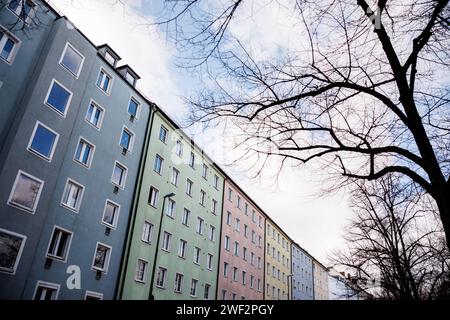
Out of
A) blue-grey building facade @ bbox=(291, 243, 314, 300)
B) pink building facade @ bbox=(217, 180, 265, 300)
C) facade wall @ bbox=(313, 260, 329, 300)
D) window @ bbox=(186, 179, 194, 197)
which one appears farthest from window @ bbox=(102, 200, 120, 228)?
facade wall @ bbox=(313, 260, 329, 300)

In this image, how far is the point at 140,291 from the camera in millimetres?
21188

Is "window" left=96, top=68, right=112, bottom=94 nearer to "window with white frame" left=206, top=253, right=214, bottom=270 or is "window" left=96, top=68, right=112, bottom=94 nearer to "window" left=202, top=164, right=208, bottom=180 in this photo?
"window" left=202, top=164, right=208, bottom=180

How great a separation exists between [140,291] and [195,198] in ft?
36.4

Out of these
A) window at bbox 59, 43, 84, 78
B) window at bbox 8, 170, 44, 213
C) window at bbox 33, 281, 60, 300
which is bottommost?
window at bbox 33, 281, 60, 300

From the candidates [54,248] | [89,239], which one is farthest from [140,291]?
[54,248]

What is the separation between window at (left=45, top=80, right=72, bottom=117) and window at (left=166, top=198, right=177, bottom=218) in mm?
11277

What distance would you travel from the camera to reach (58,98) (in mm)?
17891

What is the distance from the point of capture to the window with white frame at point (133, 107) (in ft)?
78.8

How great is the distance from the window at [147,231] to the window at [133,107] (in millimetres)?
8031

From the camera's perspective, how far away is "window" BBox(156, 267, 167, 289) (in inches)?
920

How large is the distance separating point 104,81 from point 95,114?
2710mm

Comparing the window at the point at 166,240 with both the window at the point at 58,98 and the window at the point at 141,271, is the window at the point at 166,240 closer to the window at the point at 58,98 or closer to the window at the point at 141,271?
the window at the point at 141,271

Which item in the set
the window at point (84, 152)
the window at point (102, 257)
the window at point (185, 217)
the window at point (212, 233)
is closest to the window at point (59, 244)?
the window at point (102, 257)

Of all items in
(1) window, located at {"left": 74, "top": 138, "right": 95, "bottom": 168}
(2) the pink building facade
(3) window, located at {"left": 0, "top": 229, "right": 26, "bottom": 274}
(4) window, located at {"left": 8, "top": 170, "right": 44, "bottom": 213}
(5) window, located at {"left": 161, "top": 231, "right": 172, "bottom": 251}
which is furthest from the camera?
(2) the pink building facade
